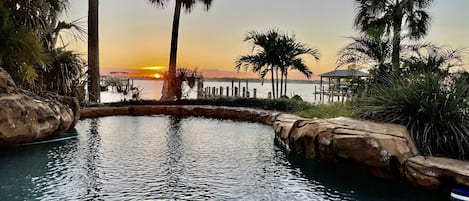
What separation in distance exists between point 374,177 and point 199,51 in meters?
12.3

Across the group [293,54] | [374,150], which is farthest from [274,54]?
[374,150]

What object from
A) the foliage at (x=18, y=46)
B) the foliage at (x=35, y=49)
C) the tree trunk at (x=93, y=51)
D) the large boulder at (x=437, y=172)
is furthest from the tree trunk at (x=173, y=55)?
the large boulder at (x=437, y=172)

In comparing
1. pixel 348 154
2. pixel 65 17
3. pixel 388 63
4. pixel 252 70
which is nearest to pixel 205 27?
pixel 252 70

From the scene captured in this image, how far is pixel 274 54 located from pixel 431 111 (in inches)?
296

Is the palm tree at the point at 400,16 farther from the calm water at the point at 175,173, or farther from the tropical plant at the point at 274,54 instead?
the calm water at the point at 175,173

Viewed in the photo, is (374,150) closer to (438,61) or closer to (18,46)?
(438,61)

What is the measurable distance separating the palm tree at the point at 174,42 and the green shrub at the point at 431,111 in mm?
7925

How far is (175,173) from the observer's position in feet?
12.9

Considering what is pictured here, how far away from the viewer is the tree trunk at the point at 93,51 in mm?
10438

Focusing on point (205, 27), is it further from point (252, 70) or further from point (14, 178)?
point (14, 178)

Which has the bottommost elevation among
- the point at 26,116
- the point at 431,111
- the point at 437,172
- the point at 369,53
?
the point at 437,172

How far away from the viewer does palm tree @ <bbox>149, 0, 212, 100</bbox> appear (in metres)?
12.0

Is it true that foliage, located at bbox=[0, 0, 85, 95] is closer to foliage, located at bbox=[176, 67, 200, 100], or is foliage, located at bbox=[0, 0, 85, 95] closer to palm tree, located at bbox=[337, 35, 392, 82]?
foliage, located at bbox=[176, 67, 200, 100]

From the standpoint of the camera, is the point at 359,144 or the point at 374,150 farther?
the point at 359,144
